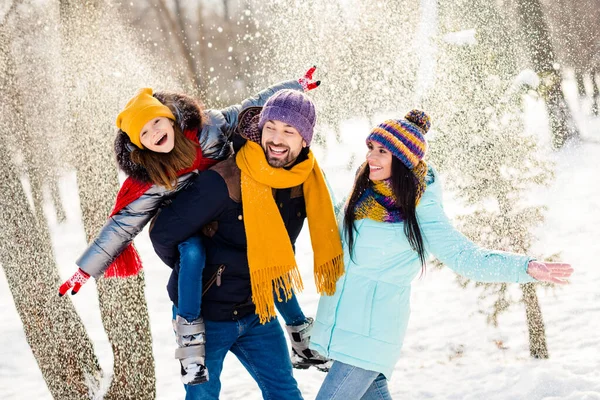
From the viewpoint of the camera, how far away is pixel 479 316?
6.76m

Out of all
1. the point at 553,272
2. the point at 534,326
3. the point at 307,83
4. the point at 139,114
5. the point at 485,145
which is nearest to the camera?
the point at 553,272

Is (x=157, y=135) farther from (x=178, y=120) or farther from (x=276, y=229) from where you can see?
(x=276, y=229)

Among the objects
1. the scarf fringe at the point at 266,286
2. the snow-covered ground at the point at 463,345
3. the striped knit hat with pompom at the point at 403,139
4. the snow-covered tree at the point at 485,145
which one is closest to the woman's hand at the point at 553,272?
the striped knit hat with pompom at the point at 403,139

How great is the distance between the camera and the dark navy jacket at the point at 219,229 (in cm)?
231

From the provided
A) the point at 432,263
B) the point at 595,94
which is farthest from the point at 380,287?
the point at 595,94

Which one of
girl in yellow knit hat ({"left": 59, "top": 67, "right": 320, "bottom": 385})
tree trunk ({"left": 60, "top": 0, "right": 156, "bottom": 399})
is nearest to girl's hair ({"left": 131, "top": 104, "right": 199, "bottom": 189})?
girl in yellow knit hat ({"left": 59, "top": 67, "right": 320, "bottom": 385})

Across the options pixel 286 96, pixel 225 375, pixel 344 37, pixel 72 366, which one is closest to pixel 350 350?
pixel 286 96

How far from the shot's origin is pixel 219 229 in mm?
2428

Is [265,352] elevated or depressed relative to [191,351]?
depressed

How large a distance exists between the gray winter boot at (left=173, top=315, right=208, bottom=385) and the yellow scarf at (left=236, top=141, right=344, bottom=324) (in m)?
0.28

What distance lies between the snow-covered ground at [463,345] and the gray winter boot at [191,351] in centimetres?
277

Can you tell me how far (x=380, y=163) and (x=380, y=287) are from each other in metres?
0.56

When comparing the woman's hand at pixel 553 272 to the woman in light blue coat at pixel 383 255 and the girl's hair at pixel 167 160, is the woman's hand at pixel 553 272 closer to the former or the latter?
the woman in light blue coat at pixel 383 255

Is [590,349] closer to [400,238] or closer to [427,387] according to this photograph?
[427,387]
